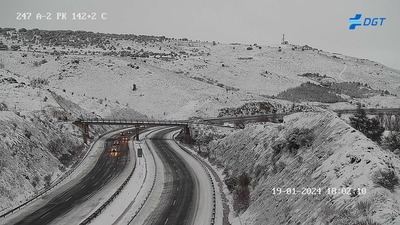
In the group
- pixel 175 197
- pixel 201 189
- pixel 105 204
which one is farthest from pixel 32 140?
pixel 201 189

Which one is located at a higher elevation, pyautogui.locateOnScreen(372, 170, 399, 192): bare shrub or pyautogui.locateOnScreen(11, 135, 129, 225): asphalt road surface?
pyautogui.locateOnScreen(372, 170, 399, 192): bare shrub

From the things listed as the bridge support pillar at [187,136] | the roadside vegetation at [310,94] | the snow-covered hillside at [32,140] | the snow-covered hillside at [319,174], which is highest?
the snow-covered hillside at [319,174]

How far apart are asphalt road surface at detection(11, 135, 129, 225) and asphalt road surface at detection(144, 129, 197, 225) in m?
6.95

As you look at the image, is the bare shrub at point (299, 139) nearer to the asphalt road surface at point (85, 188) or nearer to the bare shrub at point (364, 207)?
the bare shrub at point (364, 207)

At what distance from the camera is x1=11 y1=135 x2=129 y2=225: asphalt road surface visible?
3262 centimetres

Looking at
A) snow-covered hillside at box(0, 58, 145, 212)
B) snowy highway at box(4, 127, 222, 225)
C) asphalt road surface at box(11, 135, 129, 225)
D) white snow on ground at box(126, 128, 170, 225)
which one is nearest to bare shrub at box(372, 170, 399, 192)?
snowy highway at box(4, 127, 222, 225)

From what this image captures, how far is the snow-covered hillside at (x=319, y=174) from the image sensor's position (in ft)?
57.4

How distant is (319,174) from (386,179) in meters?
5.32

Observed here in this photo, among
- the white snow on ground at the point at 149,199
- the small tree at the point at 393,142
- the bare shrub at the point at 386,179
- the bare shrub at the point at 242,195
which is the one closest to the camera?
the bare shrub at the point at 386,179

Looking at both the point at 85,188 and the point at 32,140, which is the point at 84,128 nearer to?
the point at 32,140

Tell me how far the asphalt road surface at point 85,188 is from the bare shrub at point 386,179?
26065 millimetres

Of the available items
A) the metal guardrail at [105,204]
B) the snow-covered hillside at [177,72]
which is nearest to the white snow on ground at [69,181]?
the metal guardrail at [105,204]

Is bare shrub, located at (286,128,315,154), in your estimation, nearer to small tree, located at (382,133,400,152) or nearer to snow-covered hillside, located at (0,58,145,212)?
small tree, located at (382,133,400,152)

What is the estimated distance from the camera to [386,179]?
18109 mm
